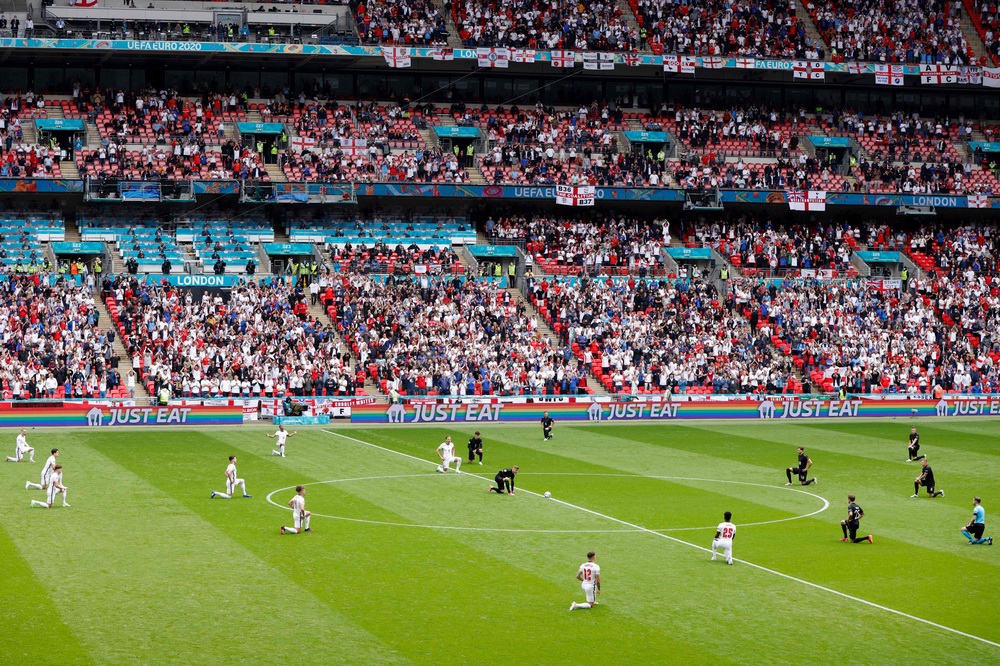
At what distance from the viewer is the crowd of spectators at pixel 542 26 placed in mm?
73875

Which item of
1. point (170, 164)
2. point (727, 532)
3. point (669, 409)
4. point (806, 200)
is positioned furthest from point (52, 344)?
point (806, 200)

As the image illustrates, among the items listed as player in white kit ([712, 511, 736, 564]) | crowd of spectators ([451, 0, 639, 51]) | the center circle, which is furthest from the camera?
crowd of spectators ([451, 0, 639, 51])

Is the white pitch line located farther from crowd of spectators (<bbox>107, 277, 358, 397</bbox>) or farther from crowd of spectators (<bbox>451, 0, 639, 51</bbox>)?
crowd of spectators (<bbox>451, 0, 639, 51</bbox>)

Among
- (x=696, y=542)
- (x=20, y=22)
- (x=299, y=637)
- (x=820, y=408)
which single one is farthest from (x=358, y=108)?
(x=299, y=637)

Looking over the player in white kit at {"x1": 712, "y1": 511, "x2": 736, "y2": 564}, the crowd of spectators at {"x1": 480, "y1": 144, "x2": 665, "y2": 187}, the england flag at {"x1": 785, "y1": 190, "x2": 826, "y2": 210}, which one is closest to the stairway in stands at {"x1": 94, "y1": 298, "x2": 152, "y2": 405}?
the crowd of spectators at {"x1": 480, "y1": 144, "x2": 665, "y2": 187}

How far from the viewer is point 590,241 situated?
231ft

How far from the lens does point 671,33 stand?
76750 millimetres

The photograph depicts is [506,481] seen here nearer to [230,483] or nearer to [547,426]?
[230,483]

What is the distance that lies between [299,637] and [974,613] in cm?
1230

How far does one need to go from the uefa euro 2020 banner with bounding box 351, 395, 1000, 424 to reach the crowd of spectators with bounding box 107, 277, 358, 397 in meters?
3.58

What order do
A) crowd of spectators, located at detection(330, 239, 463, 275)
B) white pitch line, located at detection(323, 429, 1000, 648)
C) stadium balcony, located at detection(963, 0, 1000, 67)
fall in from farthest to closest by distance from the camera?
1. stadium balcony, located at detection(963, 0, 1000, 67)
2. crowd of spectators, located at detection(330, 239, 463, 275)
3. white pitch line, located at detection(323, 429, 1000, 648)

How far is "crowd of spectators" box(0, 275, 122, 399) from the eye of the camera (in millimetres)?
51031

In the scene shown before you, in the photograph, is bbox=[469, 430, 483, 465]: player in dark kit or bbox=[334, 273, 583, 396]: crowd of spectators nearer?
bbox=[469, 430, 483, 465]: player in dark kit

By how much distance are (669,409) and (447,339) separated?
1040 centimetres
